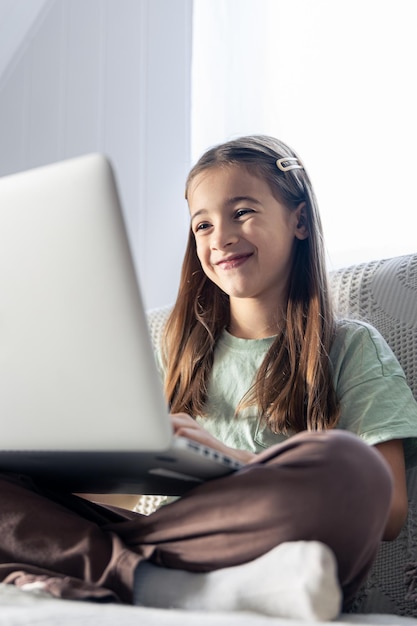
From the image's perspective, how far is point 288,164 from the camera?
51.5 inches

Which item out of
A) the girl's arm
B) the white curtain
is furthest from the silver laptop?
the white curtain

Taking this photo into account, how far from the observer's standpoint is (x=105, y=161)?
2.13 ft

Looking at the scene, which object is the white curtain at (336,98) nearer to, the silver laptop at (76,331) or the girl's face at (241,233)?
the girl's face at (241,233)

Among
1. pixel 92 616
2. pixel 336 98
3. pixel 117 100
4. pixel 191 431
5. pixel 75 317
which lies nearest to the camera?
pixel 92 616

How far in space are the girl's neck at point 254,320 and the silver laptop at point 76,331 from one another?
1.89 ft

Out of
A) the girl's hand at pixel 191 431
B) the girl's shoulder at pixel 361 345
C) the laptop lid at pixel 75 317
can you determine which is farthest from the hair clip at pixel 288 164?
the laptop lid at pixel 75 317

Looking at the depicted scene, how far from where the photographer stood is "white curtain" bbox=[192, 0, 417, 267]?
176 centimetres

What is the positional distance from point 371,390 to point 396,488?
14cm

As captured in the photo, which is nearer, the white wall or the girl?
the girl

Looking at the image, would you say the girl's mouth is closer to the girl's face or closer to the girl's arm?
the girl's face

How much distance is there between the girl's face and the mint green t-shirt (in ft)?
0.30

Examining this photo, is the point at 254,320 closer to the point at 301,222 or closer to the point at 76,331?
the point at 301,222

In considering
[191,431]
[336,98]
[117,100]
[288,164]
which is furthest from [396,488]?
[117,100]

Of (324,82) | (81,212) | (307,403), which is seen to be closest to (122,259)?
(81,212)
